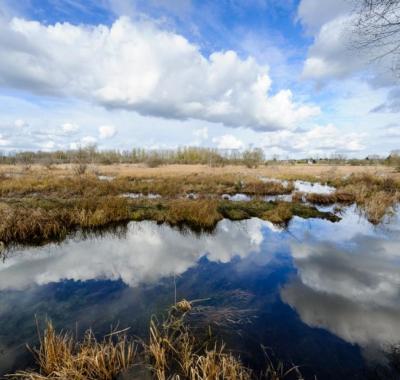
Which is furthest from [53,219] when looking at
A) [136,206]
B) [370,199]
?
[370,199]

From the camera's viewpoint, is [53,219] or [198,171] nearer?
[53,219]

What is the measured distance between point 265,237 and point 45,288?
339 inches

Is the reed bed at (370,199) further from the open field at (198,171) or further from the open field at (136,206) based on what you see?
the open field at (198,171)

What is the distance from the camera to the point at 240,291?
6797 millimetres

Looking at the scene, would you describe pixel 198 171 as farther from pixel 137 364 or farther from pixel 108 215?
pixel 137 364

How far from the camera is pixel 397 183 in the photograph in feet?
84.1

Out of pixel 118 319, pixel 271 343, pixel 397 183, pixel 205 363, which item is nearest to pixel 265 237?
pixel 271 343

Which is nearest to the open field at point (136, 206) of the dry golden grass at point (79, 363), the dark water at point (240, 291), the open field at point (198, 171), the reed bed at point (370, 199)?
the reed bed at point (370, 199)

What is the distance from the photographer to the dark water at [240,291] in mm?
4805

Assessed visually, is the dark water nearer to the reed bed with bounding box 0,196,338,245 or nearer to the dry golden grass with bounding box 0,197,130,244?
the dry golden grass with bounding box 0,197,130,244

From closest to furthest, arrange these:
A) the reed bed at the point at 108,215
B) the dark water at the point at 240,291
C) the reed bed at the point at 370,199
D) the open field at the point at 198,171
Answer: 1. the dark water at the point at 240,291
2. the reed bed at the point at 108,215
3. the reed bed at the point at 370,199
4. the open field at the point at 198,171

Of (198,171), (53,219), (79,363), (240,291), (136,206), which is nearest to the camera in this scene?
(79,363)

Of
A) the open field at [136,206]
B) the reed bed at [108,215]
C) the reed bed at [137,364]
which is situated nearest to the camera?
the reed bed at [137,364]

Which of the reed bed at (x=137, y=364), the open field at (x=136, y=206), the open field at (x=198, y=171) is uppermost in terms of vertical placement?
the reed bed at (x=137, y=364)
